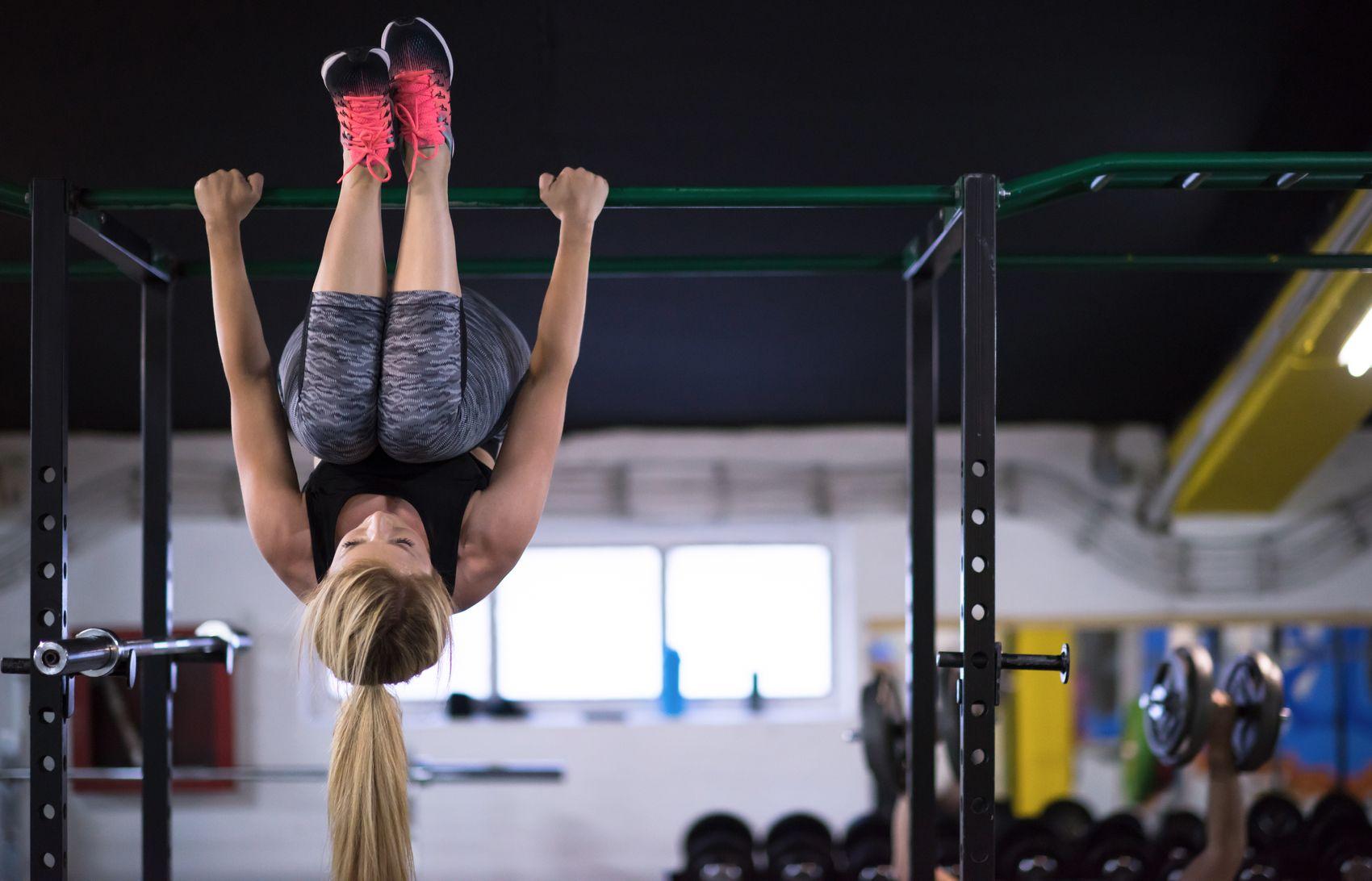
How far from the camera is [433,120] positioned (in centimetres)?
171

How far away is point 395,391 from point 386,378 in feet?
0.09

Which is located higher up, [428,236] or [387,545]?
[428,236]

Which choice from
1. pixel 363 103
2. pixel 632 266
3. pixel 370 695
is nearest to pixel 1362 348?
pixel 632 266

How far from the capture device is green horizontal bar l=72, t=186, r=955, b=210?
173 cm

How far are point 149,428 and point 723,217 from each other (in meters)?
2.31

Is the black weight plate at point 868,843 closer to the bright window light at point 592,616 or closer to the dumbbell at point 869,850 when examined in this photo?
the dumbbell at point 869,850

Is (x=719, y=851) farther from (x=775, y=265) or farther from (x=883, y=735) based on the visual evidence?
(x=775, y=265)

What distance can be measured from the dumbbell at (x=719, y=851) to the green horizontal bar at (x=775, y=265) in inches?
111

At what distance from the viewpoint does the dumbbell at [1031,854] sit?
13.7 feet

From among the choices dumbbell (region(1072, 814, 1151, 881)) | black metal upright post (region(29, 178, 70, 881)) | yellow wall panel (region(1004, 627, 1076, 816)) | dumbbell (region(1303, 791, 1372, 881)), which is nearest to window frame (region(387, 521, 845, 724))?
yellow wall panel (region(1004, 627, 1076, 816))

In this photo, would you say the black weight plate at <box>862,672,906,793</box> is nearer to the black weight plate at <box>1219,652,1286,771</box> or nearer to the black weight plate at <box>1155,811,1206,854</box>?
the black weight plate at <box>1219,652,1286,771</box>

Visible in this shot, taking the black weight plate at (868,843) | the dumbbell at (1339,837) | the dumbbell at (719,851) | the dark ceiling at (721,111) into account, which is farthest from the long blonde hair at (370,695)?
the dumbbell at (1339,837)

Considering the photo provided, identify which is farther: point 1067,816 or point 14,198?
point 1067,816

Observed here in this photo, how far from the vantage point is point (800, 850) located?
14.1ft
